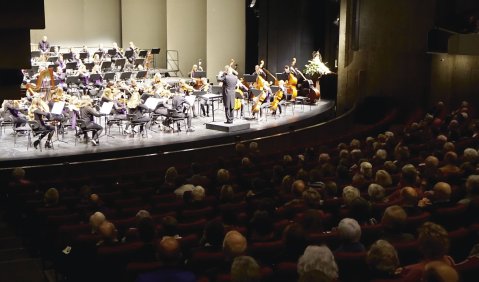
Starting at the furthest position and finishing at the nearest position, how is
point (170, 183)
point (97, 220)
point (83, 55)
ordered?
point (83, 55) → point (170, 183) → point (97, 220)

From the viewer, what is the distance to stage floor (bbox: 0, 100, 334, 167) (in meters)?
12.0

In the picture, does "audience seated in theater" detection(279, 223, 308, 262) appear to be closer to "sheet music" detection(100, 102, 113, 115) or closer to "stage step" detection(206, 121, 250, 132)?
"sheet music" detection(100, 102, 113, 115)

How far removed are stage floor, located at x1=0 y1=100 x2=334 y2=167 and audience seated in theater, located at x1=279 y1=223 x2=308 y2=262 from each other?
8242 millimetres

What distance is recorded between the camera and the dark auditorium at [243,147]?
15.0ft

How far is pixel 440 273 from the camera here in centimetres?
334

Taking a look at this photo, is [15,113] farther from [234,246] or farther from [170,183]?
[234,246]

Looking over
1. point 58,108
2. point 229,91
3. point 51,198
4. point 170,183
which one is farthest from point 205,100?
point 51,198

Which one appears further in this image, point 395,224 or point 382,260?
point 395,224

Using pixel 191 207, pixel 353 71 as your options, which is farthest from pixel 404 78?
pixel 191 207

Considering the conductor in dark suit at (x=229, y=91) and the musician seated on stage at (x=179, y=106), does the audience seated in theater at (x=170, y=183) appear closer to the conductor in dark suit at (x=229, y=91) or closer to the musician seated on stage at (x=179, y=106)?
the musician seated on stage at (x=179, y=106)

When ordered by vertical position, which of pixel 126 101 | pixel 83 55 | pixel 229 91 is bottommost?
pixel 126 101

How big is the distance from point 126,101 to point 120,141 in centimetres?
112

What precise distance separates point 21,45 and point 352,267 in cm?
505

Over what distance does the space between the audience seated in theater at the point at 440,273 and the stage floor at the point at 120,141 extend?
9489mm
